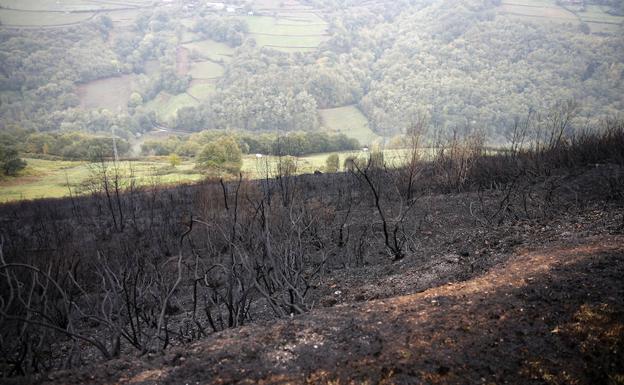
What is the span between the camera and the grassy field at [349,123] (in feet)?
267

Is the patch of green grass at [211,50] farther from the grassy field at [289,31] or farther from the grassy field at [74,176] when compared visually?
the grassy field at [74,176]

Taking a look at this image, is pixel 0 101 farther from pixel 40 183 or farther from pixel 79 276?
pixel 79 276

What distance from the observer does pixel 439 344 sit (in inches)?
149

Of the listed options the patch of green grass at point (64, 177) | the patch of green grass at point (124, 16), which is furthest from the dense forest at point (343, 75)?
the patch of green grass at point (64, 177)

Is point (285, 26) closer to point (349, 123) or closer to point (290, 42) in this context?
point (290, 42)

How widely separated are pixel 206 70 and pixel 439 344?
386 feet

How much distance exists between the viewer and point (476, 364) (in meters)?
3.47

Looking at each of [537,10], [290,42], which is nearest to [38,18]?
[290,42]

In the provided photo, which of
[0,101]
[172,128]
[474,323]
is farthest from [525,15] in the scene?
[0,101]

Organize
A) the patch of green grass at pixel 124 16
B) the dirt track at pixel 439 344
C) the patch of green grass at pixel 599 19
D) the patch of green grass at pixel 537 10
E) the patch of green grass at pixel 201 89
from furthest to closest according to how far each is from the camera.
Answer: the patch of green grass at pixel 124 16
the patch of green grass at pixel 201 89
the patch of green grass at pixel 537 10
the patch of green grass at pixel 599 19
the dirt track at pixel 439 344

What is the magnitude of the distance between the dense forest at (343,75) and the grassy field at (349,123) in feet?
7.70

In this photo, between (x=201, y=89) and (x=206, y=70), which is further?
(x=206, y=70)

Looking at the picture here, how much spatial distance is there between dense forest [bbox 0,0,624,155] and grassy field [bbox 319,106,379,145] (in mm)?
2348

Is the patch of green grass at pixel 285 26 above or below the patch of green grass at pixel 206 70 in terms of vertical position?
above
